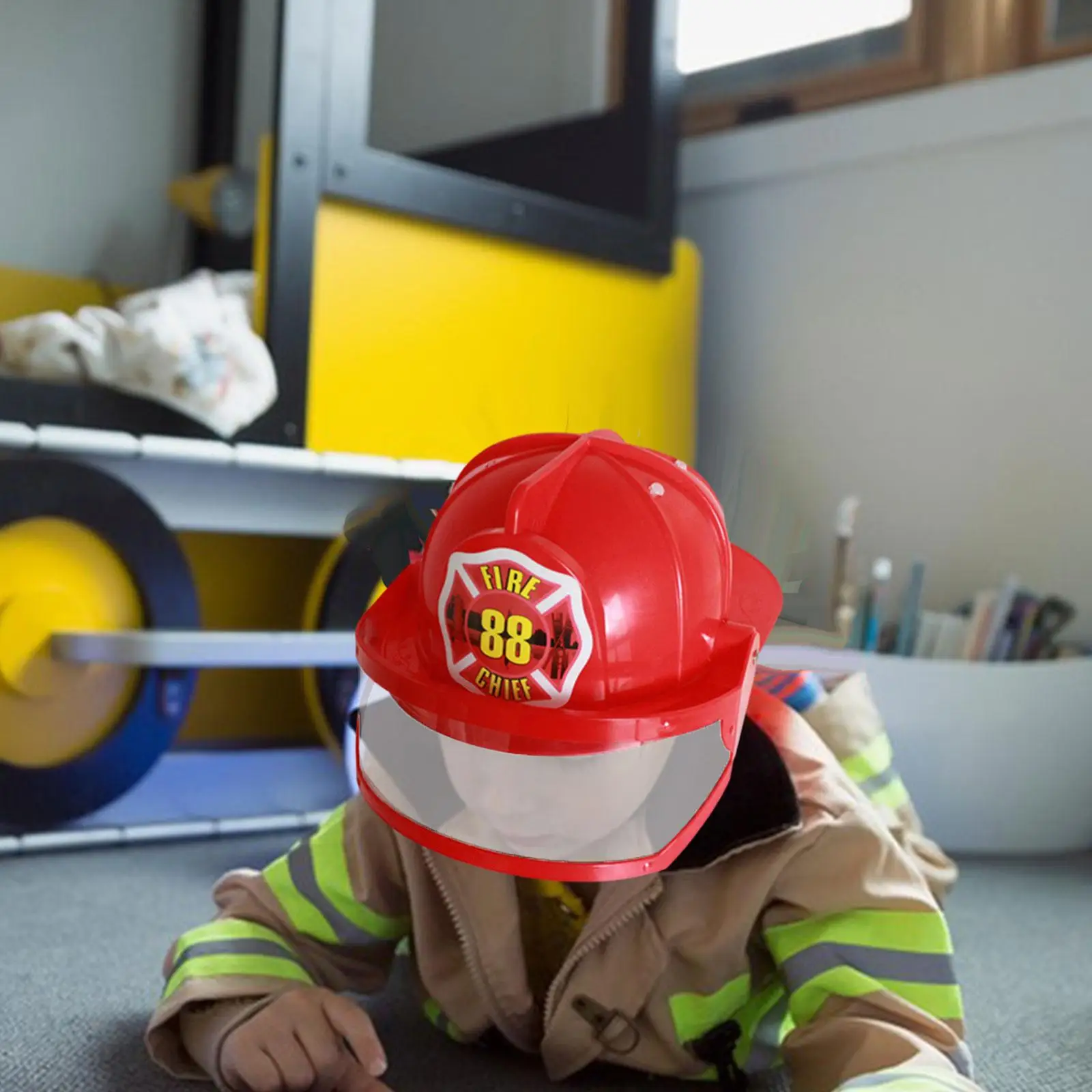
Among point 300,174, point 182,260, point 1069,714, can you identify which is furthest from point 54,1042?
point 182,260

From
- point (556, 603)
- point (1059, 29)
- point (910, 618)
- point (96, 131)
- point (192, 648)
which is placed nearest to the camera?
point (556, 603)

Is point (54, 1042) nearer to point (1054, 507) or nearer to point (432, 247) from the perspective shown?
point (432, 247)

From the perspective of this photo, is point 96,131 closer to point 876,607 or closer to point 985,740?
point 876,607

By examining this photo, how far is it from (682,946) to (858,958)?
3.1 inches

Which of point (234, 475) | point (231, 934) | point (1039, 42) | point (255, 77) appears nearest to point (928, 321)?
point (1039, 42)

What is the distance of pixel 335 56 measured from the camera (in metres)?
1.23

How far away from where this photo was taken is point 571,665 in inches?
17.5

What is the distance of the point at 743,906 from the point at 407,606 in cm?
20

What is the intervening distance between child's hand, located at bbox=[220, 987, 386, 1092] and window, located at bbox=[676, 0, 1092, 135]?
1.33 m

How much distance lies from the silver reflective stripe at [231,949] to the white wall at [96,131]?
1282mm

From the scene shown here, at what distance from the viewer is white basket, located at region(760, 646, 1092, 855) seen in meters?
1.21

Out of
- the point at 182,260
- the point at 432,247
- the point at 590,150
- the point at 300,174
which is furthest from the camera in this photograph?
the point at 182,260

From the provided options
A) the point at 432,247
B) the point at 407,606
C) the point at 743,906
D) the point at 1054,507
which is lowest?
the point at 743,906

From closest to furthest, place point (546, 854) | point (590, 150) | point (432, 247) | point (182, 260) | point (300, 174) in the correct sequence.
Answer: point (546, 854), point (300, 174), point (432, 247), point (590, 150), point (182, 260)
